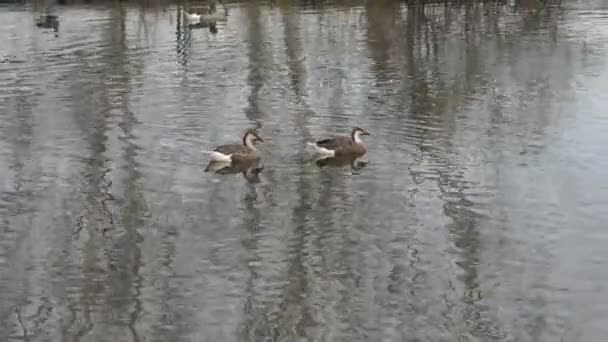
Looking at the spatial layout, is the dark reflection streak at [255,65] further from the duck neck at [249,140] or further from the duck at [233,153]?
the duck at [233,153]

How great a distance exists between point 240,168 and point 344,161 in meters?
1.74

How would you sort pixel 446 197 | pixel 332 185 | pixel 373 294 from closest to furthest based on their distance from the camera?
pixel 373 294, pixel 446 197, pixel 332 185

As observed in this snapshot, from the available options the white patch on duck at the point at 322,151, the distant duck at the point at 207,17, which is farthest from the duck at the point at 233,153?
the distant duck at the point at 207,17

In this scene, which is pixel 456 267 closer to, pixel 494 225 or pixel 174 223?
pixel 494 225

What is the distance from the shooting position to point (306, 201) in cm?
1525

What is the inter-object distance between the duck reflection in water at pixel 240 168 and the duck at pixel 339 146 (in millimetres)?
1084

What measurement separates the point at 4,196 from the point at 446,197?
6.50 metres

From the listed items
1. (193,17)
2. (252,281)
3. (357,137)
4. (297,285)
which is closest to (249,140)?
(357,137)

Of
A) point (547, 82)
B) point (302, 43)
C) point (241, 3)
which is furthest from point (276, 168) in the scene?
point (241, 3)

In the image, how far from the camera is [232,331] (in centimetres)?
1041

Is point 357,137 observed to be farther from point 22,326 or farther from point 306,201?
point 22,326

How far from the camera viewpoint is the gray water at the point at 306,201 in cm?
1093

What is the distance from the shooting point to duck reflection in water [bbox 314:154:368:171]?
17625 millimetres

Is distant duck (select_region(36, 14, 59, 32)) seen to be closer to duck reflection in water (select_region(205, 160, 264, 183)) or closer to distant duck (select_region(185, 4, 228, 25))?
distant duck (select_region(185, 4, 228, 25))
